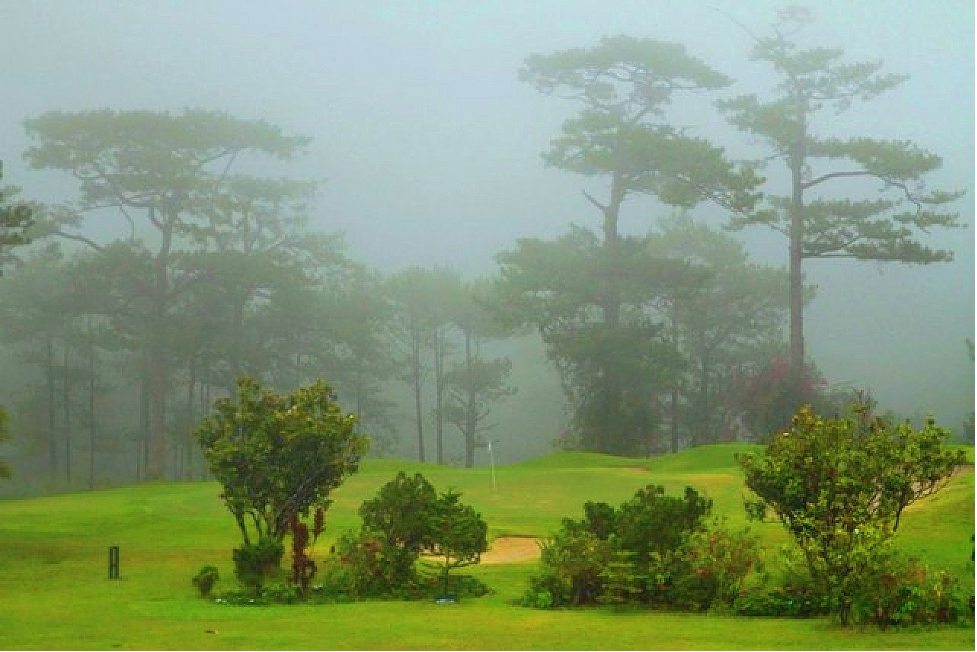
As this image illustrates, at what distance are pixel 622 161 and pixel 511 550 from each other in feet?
114

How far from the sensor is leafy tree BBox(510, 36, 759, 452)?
5394cm

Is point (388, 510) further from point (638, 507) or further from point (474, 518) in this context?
point (638, 507)

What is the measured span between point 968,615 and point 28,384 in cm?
5773

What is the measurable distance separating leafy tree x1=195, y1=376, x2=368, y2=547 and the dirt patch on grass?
3476 mm

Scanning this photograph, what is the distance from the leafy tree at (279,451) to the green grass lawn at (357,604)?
5.21ft

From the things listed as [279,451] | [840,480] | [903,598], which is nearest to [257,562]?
[279,451]

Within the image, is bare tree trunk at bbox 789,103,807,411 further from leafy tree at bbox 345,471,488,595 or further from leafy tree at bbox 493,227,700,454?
leafy tree at bbox 345,471,488,595

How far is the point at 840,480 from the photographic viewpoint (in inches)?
646

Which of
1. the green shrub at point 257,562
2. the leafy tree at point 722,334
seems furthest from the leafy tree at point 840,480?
the leafy tree at point 722,334

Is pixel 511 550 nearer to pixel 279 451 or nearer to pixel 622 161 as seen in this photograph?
pixel 279 451

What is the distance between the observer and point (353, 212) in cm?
9556

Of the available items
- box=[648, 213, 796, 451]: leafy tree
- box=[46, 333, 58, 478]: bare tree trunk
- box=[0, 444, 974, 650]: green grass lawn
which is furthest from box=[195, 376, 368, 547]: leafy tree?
box=[46, 333, 58, 478]: bare tree trunk

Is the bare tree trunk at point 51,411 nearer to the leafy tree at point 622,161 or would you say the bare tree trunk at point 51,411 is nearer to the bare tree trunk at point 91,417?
the bare tree trunk at point 91,417

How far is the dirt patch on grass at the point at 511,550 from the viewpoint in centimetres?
2364
